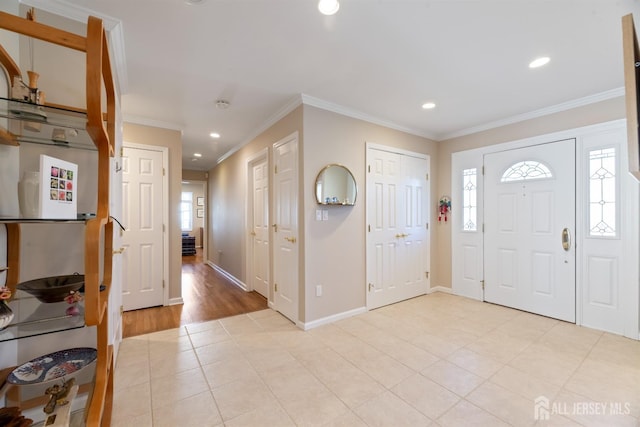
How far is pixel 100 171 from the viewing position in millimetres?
1216

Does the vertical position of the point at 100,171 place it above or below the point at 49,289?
above

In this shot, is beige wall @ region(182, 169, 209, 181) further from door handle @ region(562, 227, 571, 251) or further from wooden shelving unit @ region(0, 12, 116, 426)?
door handle @ region(562, 227, 571, 251)

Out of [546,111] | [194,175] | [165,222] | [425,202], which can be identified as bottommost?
[165,222]

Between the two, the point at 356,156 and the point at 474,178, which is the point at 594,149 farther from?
the point at 356,156

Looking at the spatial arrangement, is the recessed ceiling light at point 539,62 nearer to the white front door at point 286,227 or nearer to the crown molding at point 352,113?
the crown molding at point 352,113

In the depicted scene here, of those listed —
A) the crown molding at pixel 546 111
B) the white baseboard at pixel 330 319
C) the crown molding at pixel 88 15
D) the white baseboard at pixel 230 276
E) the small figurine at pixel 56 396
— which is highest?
the crown molding at pixel 88 15

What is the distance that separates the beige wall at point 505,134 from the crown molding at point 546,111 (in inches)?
1.5

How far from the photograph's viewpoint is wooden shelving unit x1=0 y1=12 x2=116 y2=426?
97cm

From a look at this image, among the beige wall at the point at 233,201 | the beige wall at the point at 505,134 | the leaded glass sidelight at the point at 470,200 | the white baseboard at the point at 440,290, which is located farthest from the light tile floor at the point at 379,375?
the beige wall at the point at 233,201

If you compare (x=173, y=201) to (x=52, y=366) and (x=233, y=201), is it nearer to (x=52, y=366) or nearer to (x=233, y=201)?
(x=233, y=201)

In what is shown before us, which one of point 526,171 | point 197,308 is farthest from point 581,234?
point 197,308

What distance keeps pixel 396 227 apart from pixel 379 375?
80.5 inches

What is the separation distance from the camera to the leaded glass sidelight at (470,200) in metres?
3.82

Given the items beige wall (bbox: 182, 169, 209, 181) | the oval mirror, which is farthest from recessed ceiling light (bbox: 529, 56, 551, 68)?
beige wall (bbox: 182, 169, 209, 181)
